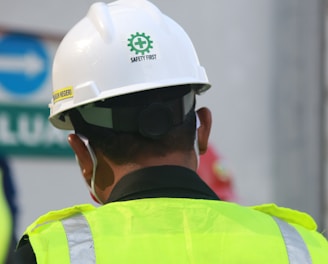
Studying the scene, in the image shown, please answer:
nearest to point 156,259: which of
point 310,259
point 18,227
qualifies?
point 310,259

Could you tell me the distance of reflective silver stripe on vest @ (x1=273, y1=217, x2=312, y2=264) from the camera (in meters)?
1.94

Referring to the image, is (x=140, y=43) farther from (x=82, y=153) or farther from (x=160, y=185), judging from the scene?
(x=160, y=185)

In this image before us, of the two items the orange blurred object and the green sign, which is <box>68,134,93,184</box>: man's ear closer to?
the green sign

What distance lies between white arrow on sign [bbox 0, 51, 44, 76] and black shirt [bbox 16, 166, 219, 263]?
2.64m

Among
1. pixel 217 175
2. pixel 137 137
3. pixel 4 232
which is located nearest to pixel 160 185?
pixel 137 137

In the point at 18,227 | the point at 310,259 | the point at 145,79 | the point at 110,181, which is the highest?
the point at 145,79

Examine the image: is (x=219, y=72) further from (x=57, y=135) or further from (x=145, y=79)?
(x=145, y=79)

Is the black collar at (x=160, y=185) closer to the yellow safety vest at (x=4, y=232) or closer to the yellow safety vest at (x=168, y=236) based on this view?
the yellow safety vest at (x=168, y=236)

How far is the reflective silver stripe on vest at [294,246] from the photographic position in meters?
1.94

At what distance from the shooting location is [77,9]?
187 inches

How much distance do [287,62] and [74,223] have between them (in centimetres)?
403

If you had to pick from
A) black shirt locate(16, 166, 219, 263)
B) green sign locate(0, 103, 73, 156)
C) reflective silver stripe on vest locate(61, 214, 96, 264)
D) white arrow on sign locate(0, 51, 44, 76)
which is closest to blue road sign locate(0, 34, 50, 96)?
white arrow on sign locate(0, 51, 44, 76)

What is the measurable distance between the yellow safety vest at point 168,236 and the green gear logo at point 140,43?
0.43m

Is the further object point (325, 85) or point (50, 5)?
point (325, 85)
